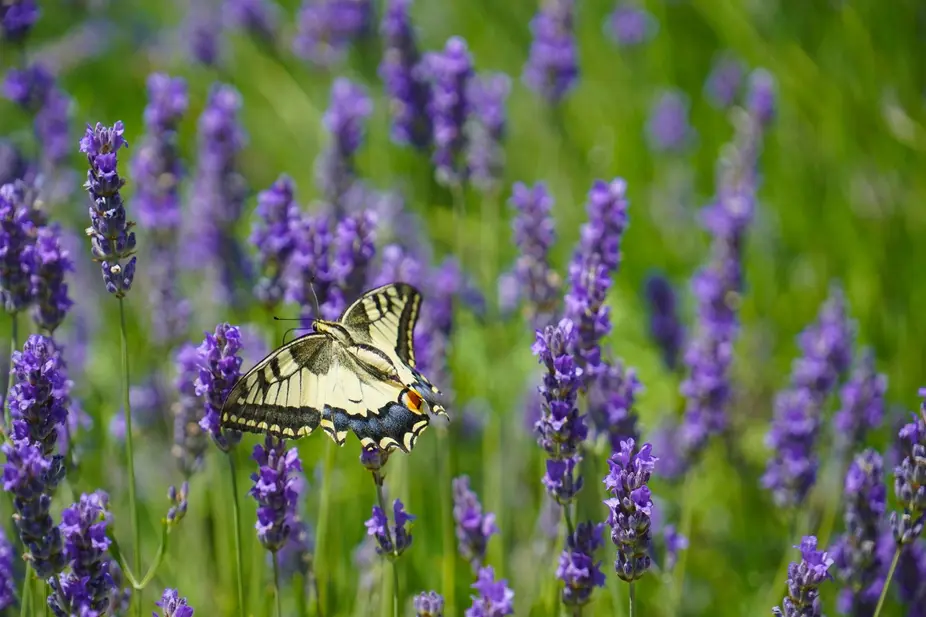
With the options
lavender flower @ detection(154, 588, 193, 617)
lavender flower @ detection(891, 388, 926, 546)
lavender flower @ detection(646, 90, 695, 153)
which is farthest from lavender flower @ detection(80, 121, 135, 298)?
lavender flower @ detection(646, 90, 695, 153)

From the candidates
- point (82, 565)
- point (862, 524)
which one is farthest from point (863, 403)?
point (82, 565)

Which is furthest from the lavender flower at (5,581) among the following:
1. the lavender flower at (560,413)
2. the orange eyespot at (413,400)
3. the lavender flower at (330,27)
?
the lavender flower at (330,27)

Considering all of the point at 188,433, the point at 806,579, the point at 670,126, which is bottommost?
the point at 806,579

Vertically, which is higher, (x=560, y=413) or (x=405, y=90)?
(x=405, y=90)

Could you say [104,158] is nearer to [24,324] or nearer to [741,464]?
[24,324]

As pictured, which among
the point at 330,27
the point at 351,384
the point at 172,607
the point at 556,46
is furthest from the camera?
the point at 330,27

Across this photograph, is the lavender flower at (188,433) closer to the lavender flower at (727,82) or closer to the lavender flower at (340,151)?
the lavender flower at (340,151)

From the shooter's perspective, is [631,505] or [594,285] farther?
[594,285]

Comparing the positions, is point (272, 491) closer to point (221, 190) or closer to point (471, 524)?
point (471, 524)
